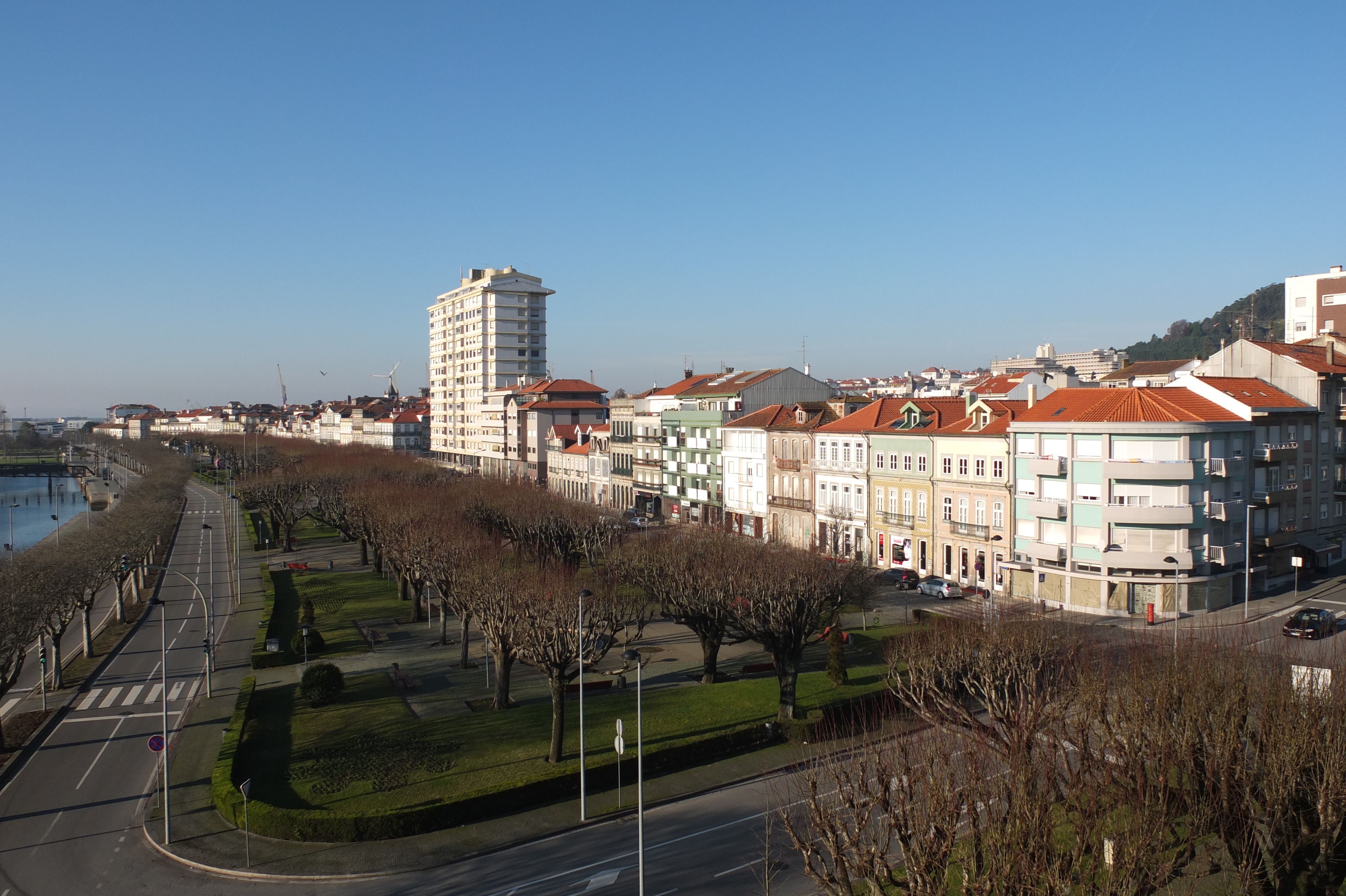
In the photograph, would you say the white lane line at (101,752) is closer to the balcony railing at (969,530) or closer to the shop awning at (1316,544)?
the balcony railing at (969,530)

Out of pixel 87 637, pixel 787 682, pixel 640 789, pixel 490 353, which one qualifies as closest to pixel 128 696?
pixel 87 637

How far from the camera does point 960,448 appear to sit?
55.2 metres

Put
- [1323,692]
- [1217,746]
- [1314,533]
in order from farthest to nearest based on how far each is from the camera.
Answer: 1. [1314,533]
2. [1323,692]
3. [1217,746]

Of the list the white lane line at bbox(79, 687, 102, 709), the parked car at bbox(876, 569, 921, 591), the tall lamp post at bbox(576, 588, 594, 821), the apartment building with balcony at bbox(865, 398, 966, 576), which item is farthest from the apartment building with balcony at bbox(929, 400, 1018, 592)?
the white lane line at bbox(79, 687, 102, 709)

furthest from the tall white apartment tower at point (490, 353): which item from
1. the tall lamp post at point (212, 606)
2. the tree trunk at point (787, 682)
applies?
the tree trunk at point (787, 682)

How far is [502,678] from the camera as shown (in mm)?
34219

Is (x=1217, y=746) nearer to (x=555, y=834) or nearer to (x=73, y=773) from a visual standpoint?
(x=555, y=834)

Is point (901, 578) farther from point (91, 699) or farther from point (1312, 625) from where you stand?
point (91, 699)

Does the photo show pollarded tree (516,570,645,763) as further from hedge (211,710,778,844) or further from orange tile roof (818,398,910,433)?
orange tile roof (818,398,910,433)

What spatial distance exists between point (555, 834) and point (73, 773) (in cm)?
1751

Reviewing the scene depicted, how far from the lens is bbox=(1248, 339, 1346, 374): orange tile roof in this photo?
5469 centimetres

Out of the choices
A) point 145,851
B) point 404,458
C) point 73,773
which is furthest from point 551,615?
point 404,458

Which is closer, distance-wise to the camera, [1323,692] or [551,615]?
[1323,692]

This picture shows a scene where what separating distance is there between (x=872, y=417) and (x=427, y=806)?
4557cm
